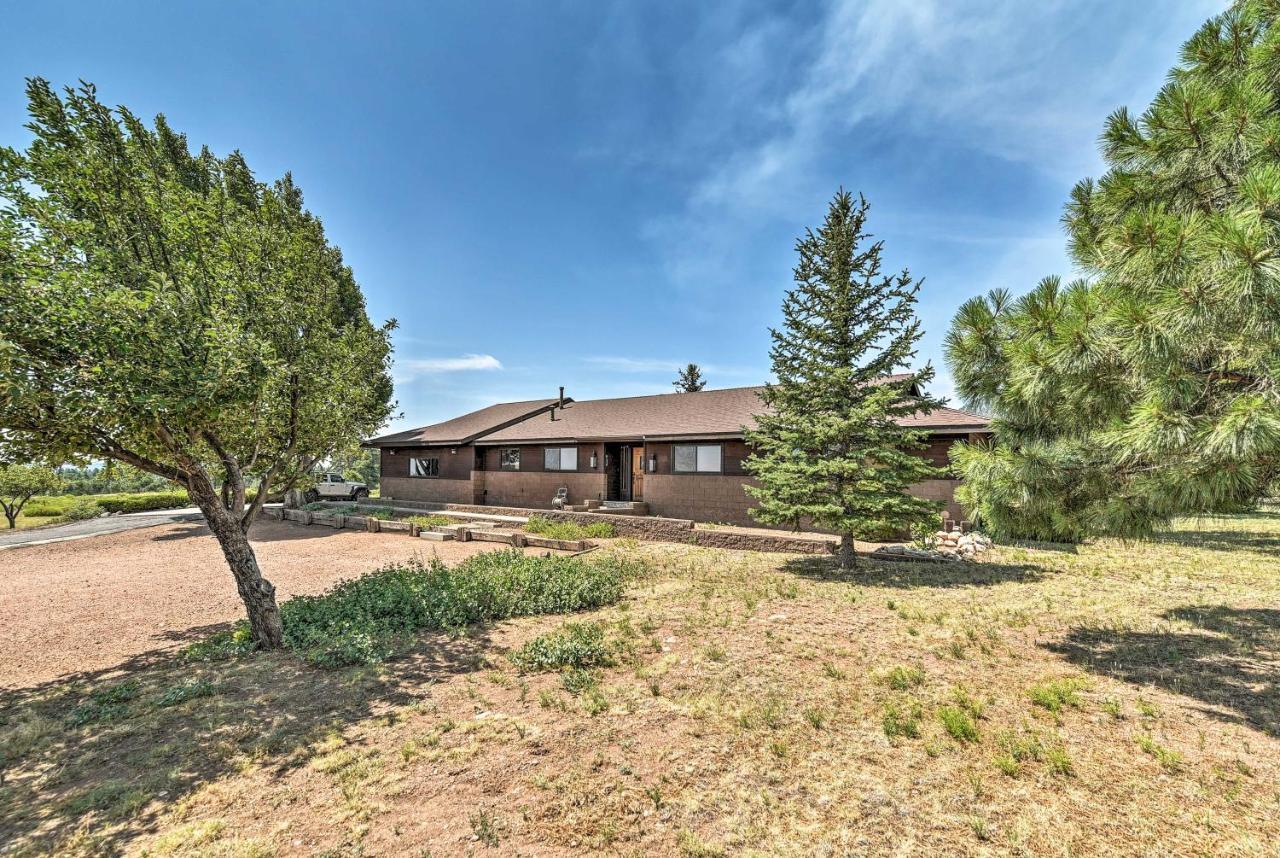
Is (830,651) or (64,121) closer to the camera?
(64,121)

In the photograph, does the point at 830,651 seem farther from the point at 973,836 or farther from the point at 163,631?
the point at 163,631

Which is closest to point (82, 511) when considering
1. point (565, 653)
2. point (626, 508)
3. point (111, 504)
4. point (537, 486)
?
point (111, 504)

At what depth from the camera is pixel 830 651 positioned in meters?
5.88

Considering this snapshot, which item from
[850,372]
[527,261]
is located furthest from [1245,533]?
[527,261]

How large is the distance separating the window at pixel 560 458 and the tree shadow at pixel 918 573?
10709mm

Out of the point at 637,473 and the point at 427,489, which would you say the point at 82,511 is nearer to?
the point at 427,489

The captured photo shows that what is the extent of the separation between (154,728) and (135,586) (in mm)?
7868

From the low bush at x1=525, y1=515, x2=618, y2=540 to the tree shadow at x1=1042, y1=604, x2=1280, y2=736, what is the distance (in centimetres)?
1083

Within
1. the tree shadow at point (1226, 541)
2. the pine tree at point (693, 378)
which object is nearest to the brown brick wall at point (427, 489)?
the tree shadow at point (1226, 541)

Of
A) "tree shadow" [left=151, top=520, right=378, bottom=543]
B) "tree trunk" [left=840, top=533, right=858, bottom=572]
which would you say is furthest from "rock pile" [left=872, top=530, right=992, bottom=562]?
"tree shadow" [left=151, top=520, right=378, bottom=543]

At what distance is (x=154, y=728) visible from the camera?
4.18 meters

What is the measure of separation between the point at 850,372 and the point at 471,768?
391 inches

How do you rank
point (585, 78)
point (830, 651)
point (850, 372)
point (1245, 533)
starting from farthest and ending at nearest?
point (1245, 533), point (585, 78), point (850, 372), point (830, 651)

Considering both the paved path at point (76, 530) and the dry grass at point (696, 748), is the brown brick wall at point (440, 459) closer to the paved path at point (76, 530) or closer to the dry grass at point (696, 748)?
the paved path at point (76, 530)
